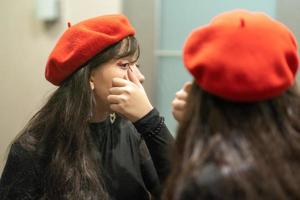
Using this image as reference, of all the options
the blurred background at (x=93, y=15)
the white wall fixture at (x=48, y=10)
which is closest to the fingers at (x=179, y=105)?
the blurred background at (x=93, y=15)

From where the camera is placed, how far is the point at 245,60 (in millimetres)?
744

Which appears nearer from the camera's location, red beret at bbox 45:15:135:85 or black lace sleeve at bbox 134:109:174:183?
black lace sleeve at bbox 134:109:174:183

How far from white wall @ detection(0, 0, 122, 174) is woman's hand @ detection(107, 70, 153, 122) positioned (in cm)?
83

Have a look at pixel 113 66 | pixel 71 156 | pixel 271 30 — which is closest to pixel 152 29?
pixel 113 66

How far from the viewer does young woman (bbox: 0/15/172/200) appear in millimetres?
1172

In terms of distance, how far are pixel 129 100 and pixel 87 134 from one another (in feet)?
0.72

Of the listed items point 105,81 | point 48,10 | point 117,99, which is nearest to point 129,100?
point 117,99

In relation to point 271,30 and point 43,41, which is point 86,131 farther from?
point 43,41

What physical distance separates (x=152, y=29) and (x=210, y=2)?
24 centimetres

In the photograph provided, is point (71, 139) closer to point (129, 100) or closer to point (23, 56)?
point (129, 100)

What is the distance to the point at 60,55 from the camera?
1198 mm

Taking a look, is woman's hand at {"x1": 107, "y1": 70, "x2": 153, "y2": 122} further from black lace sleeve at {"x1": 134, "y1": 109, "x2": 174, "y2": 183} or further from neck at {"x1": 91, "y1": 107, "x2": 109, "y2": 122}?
neck at {"x1": 91, "y1": 107, "x2": 109, "y2": 122}

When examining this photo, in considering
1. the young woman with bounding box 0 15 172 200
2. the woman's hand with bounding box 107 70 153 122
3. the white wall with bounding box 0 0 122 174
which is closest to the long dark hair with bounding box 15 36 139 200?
the young woman with bounding box 0 15 172 200

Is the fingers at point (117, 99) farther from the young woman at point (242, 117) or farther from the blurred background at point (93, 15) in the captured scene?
the blurred background at point (93, 15)
